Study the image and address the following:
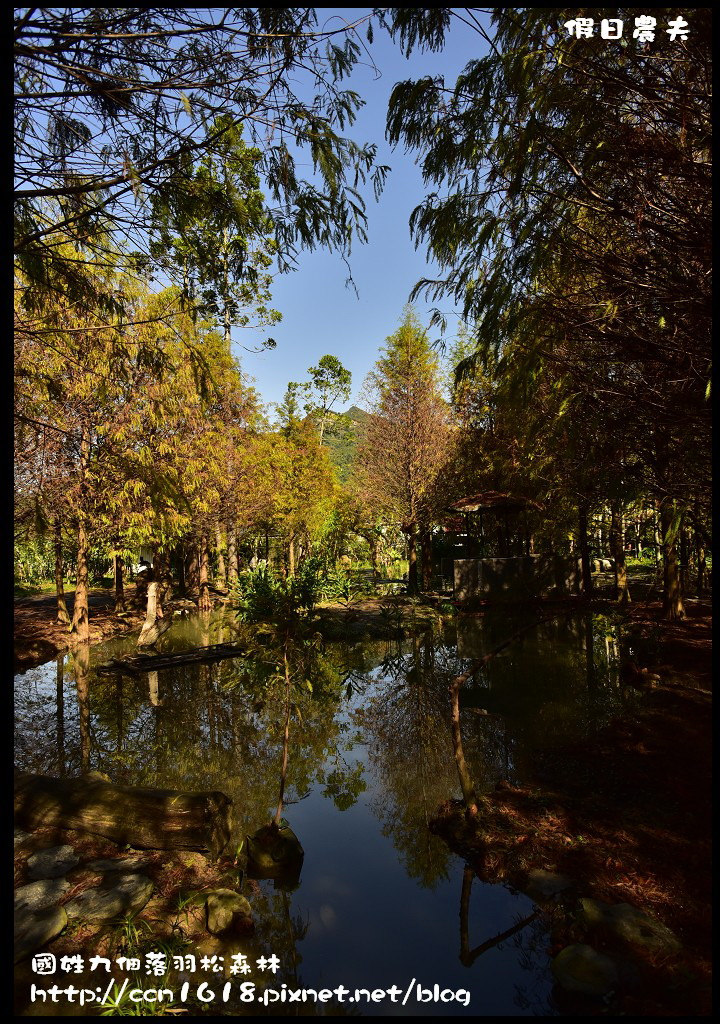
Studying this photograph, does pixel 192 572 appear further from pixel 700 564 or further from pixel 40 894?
pixel 40 894

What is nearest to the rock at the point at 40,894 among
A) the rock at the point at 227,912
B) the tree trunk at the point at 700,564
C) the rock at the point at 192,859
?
the rock at the point at 192,859

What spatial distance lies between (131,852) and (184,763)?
2.14 meters

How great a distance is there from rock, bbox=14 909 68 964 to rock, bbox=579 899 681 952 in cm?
345

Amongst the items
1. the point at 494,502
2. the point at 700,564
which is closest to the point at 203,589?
the point at 494,502

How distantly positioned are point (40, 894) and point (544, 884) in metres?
3.76

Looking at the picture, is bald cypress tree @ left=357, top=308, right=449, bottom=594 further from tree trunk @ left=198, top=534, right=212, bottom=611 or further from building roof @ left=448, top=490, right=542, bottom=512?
tree trunk @ left=198, top=534, right=212, bottom=611

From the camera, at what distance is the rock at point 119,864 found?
13.6 ft

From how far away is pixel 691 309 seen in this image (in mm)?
3285

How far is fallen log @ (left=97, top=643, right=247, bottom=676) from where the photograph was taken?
11031mm

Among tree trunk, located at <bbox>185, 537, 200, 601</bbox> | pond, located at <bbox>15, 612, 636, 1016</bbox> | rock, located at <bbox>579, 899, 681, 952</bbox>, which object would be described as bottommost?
pond, located at <bbox>15, 612, 636, 1016</bbox>

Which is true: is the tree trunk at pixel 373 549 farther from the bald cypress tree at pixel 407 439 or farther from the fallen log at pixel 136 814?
the fallen log at pixel 136 814

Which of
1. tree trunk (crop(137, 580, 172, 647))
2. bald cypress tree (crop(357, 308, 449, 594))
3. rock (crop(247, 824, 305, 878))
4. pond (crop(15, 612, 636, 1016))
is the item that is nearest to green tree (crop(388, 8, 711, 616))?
pond (crop(15, 612, 636, 1016))

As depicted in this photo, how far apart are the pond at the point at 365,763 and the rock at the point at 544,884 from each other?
10 cm

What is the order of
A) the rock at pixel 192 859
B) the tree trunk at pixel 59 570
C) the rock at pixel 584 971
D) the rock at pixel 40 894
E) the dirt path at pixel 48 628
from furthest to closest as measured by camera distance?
the tree trunk at pixel 59 570, the dirt path at pixel 48 628, the rock at pixel 192 859, the rock at pixel 40 894, the rock at pixel 584 971
